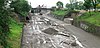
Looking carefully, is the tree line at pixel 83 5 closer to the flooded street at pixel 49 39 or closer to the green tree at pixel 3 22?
the flooded street at pixel 49 39

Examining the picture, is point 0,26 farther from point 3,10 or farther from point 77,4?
point 77,4

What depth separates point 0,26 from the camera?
20.3 meters

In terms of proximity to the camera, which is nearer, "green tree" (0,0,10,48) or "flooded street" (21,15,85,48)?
"green tree" (0,0,10,48)

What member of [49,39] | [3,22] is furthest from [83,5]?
[3,22]

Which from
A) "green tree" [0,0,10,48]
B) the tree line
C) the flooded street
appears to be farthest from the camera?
the tree line

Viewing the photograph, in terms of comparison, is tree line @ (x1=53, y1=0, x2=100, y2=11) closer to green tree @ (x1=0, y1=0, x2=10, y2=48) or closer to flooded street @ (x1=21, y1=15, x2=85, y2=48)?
flooded street @ (x1=21, y1=15, x2=85, y2=48)

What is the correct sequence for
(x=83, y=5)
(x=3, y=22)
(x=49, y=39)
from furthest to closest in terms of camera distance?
(x=83, y=5) < (x=49, y=39) < (x=3, y=22)

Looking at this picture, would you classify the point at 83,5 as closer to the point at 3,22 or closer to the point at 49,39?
the point at 49,39

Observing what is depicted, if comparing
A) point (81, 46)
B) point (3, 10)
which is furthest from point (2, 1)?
point (81, 46)

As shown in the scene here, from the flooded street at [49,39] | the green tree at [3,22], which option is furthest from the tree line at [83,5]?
the green tree at [3,22]

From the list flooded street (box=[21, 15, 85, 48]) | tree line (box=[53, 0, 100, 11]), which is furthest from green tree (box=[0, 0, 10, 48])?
tree line (box=[53, 0, 100, 11])

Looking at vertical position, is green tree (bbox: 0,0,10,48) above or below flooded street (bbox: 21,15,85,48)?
above

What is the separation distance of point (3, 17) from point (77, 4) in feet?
391

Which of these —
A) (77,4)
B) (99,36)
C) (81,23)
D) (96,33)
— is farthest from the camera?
(77,4)
